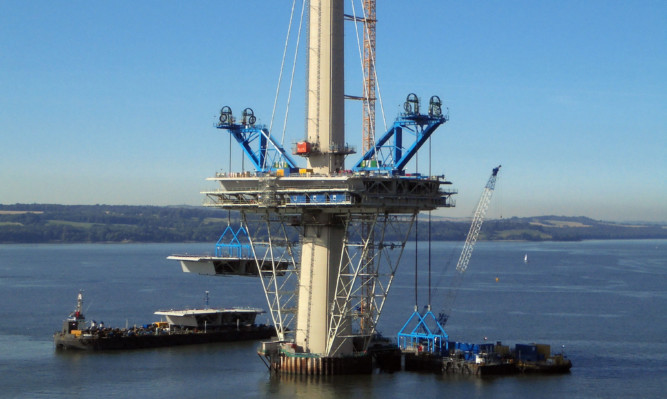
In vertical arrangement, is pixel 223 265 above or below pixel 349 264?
below

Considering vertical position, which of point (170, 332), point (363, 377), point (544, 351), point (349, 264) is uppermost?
point (349, 264)

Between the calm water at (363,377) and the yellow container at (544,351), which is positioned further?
the yellow container at (544,351)

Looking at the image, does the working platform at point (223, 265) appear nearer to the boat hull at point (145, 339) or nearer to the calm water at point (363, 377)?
the boat hull at point (145, 339)

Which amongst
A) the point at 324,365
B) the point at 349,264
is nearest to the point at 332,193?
the point at 349,264

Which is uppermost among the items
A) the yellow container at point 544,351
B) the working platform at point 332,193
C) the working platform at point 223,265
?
the working platform at point 332,193

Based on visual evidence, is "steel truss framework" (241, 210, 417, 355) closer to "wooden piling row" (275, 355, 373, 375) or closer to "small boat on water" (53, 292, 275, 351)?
"wooden piling row" (275, 355, 373, 375)

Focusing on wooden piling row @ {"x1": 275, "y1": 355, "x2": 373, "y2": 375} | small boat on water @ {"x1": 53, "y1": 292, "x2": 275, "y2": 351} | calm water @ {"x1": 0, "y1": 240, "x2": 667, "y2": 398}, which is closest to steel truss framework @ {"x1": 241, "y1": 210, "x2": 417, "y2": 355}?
wooden piling row @ {"x1": 275, "y1": 355, "x2": 373, "y2": 375}

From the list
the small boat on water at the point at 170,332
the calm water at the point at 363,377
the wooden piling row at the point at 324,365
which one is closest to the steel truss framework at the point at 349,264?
the wooden piling row at the point at 324,365

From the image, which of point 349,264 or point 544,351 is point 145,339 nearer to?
point 349,264
